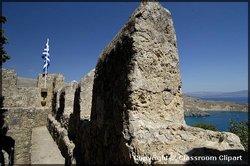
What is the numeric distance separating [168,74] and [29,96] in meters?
18.8

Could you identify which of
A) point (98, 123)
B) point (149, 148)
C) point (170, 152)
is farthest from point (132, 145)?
point (98, 123)

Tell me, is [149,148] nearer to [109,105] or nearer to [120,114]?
[120,114]

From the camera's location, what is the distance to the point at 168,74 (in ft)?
12.7

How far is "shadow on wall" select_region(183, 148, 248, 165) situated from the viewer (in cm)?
261

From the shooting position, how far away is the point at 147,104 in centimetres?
357

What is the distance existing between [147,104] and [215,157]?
1169 millimetres

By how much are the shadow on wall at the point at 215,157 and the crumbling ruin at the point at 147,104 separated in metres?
0.01

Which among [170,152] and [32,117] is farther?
[32,117]

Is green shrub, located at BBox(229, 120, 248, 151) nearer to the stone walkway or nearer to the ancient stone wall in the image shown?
the stone walkway

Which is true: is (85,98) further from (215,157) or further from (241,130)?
(241,130)

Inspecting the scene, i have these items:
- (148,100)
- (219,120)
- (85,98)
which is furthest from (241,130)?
(219,120)

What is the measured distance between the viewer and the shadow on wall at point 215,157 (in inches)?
103

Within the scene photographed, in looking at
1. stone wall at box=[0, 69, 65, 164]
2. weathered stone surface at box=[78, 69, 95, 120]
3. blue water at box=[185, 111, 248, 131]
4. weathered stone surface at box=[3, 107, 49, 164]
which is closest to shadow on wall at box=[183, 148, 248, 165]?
weathered stone surface at box=[78, 69, 95, 120]

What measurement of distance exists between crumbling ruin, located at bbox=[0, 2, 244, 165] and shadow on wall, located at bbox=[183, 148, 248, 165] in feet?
0.04
